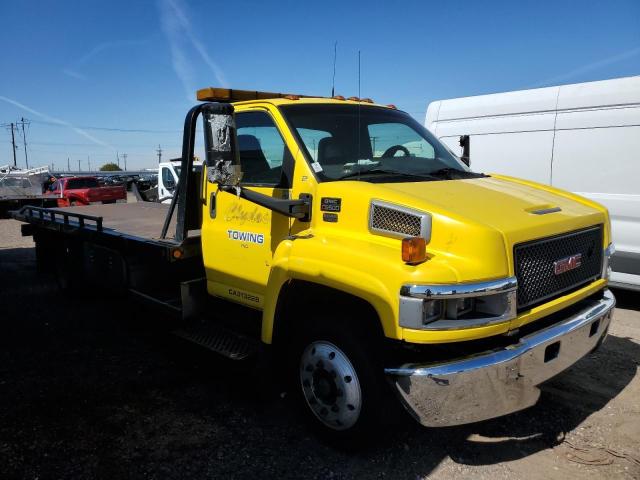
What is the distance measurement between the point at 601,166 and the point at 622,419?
3758 mm

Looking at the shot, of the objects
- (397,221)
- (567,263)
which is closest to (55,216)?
(397,221)

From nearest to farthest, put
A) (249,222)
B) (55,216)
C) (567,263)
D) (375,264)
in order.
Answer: (375,264) → (567,263) → (249,222) → (55,216)

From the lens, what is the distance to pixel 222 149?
3.25 meters

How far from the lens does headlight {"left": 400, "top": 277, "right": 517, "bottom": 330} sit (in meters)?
2.55

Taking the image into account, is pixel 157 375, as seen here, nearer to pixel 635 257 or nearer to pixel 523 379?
pixel 523 379

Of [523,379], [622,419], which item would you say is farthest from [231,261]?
[622,419]

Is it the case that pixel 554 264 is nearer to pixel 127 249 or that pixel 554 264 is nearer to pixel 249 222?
pixel 249 222

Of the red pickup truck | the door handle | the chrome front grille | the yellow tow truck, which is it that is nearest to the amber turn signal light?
the yellow tow truck

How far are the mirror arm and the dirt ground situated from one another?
1.49m

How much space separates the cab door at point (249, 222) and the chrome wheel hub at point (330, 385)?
0.74 m

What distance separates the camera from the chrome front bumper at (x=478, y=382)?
260 centimetres

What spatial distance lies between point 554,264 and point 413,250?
106 centimetres

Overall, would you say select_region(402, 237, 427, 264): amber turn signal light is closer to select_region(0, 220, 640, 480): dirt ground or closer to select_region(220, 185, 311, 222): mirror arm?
select_region(220, 185, 311, 222): mirror arm

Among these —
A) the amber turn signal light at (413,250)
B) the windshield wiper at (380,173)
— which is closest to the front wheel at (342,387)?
the amber turn signal light at (413,250)
